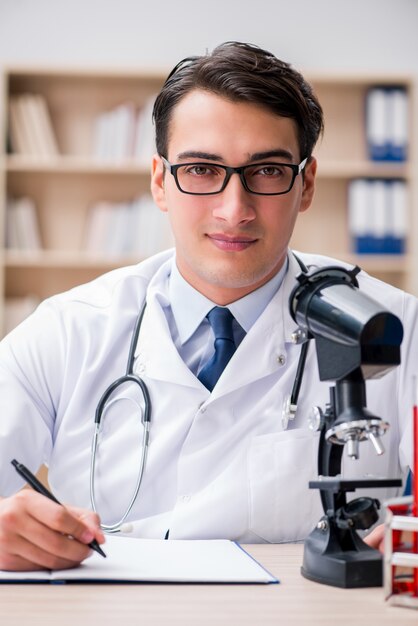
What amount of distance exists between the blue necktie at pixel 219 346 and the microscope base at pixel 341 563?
1.85 feet

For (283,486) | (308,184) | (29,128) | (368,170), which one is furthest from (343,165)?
(283,486)

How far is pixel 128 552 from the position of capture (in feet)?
4.09

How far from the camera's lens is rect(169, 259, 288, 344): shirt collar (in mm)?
1739

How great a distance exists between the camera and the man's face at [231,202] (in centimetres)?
160

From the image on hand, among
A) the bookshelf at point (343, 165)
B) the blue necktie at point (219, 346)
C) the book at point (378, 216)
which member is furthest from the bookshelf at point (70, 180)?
the blue necktie at point (219, 346)

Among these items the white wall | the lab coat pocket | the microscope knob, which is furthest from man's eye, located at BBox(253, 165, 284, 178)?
the white wall

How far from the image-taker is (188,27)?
475 cm

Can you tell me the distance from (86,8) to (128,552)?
13.3 feet

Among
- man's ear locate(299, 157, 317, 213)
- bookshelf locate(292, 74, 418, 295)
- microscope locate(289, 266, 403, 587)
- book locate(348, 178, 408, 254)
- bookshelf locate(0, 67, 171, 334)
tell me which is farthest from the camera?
bookshelf locate(0, 67, 171, 334)

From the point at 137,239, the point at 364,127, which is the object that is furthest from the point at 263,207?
the point at 364,127

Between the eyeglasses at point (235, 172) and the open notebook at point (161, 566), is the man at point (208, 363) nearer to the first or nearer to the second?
the eyeglasses at point (235, 172)

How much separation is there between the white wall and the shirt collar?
10.6 feet

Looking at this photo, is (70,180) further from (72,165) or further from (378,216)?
(378,216)

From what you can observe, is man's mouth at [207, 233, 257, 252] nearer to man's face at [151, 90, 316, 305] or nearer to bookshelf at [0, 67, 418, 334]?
man's face at [151, 90, 316, 305]
